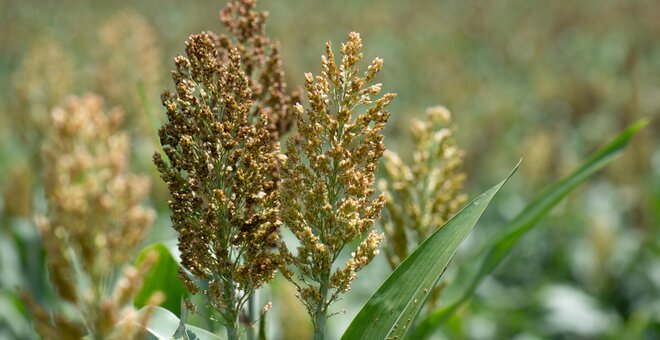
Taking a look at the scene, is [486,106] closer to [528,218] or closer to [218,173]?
[528,218]

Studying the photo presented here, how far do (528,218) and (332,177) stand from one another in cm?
81

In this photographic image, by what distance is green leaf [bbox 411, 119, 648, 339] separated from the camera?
2.21 meters

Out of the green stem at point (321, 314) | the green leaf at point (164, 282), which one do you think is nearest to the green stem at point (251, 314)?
the green leaf at point (164, 282)

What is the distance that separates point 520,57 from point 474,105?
13.3ft

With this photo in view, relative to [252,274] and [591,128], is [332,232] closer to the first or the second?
[252,274]

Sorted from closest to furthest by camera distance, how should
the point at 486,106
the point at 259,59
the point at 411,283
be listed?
the point at 411,283 → the point at 259,59 → the point at 486,106

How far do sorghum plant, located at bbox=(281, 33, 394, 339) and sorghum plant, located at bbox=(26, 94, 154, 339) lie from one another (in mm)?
488

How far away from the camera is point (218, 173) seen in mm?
1634

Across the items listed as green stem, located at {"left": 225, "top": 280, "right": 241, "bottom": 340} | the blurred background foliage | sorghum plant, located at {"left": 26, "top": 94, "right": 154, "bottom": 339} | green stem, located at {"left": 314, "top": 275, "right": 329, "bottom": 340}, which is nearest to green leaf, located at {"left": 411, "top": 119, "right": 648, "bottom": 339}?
green stem, located at {"left": 314, "top": 275, "right": 329, "bottom": 340}

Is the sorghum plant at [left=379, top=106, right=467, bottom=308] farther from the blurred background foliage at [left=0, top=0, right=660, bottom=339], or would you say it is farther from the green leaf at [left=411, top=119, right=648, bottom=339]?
the blurred background foliage at [left=0, top=0, right=660, bottom=339]

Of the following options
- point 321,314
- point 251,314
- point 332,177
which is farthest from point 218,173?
point 251,314

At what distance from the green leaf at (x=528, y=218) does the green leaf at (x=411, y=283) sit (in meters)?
0.52

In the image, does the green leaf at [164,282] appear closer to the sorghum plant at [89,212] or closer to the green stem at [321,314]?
the green stem at [321,314]

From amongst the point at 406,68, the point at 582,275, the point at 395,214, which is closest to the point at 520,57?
the point at 406,68
